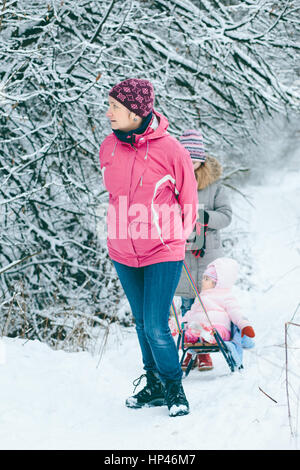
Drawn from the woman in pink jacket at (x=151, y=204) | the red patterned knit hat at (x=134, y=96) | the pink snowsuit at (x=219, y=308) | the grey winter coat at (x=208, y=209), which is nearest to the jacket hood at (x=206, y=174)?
the grey winter coat at (x=208, y=209)

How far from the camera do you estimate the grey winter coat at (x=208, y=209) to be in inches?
145

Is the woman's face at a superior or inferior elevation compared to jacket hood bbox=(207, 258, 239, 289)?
superior

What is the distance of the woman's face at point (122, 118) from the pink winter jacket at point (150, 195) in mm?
82

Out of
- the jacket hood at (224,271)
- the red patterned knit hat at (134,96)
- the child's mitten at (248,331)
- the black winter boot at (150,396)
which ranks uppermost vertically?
the red patterned knit hat at (134,96)

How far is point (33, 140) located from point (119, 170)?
9.34 ft

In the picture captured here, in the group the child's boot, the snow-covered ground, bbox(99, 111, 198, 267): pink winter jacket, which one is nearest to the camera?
the snow-covered ground

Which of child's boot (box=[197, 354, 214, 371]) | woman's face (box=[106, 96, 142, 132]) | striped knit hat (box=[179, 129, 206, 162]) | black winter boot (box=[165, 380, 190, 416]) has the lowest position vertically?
child's boot (box=[197, 354, 214, 371])

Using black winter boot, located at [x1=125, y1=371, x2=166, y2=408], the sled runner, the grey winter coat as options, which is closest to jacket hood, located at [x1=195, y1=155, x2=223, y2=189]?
the grey winter coat

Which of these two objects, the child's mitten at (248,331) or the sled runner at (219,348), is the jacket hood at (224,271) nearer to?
the sled runner at (219,348)

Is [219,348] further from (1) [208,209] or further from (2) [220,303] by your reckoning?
(1) [208,209]

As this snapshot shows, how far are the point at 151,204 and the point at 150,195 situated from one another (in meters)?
0.05

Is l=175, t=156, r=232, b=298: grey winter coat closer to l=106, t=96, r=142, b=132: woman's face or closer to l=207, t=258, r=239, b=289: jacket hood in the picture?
l=207, t=258, r=239, b=289: jacket hood

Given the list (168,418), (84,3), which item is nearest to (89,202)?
(84,3)

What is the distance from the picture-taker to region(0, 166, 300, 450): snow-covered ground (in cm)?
210
